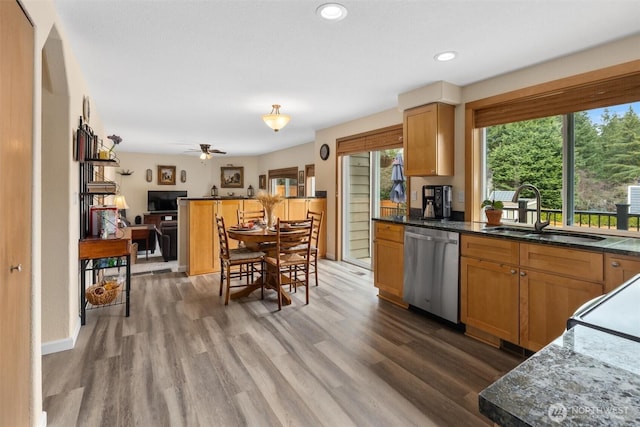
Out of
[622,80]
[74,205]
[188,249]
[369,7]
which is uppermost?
[369,7]

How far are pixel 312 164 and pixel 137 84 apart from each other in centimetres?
424

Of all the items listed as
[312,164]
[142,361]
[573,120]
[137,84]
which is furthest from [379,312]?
[312,164]

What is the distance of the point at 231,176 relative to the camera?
10.2 m

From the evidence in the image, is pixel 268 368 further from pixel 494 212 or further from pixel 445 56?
pixel 445 56

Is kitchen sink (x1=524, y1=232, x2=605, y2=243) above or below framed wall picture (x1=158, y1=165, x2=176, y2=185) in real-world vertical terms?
below

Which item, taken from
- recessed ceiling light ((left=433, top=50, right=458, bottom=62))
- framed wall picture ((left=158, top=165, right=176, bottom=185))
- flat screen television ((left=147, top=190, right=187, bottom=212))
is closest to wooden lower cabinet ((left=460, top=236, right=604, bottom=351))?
recessed ceiling light ((left=433, top=50, right=458, bottom=62))

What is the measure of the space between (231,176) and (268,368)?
340 inches

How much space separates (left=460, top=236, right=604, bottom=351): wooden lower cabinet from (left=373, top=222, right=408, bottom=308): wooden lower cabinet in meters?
0.74

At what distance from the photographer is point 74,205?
2666 mm

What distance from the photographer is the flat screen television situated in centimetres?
914

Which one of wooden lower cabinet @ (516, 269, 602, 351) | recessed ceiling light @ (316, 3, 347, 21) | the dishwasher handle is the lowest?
wooden lower cabinet @ (516, 269, 602, 351)

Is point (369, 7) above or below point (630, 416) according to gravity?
above

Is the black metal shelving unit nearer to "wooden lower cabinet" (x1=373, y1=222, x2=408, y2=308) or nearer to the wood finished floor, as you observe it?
the wood finished floor

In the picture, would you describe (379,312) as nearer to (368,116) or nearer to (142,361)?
(142,361)
